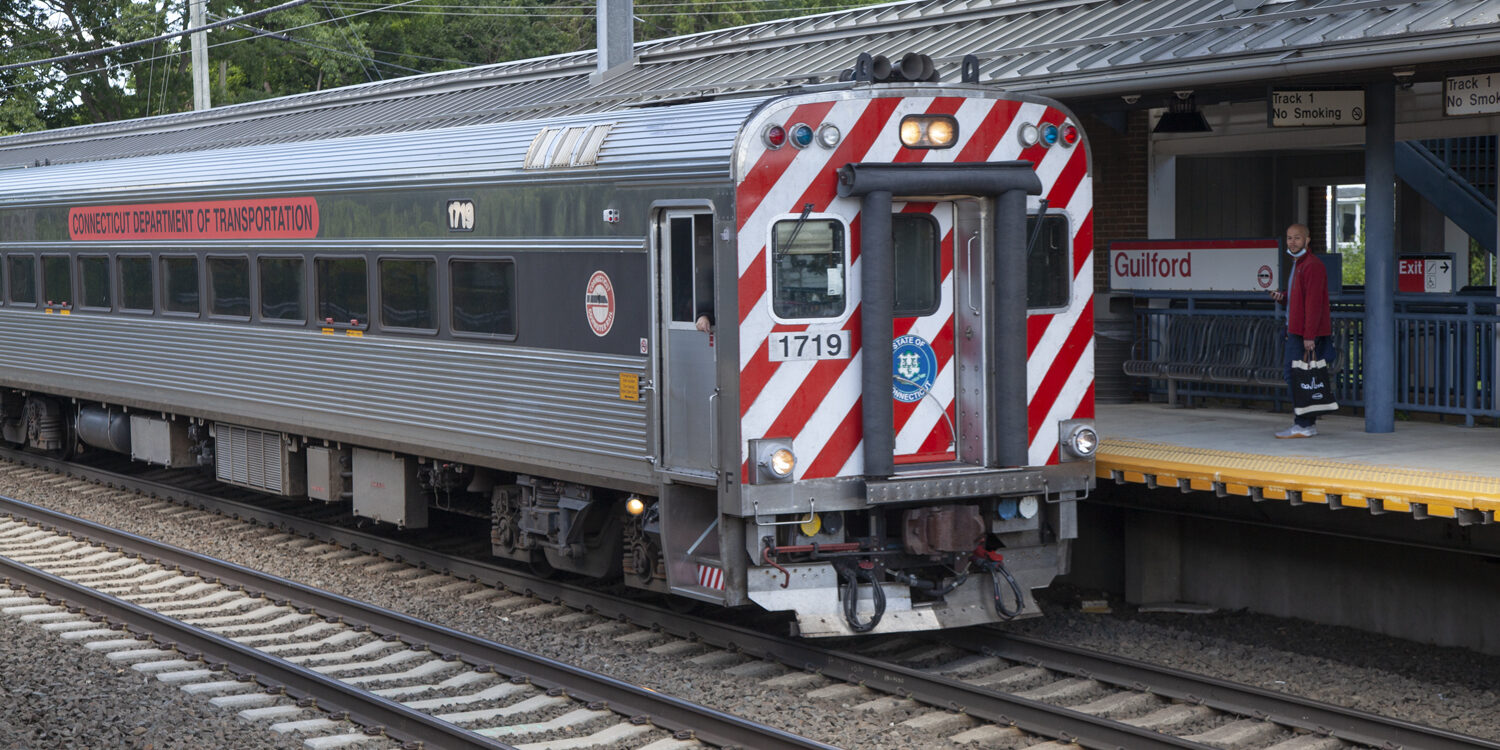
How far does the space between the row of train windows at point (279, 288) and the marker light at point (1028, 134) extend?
3.33 m

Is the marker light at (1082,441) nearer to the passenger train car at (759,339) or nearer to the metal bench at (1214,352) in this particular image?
the passenger train car at (759,339)

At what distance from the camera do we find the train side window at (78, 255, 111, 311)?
15359 millimetres

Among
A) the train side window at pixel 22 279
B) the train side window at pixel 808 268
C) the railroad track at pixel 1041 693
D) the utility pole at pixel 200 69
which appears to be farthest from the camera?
the utility pole at pixel 200 69

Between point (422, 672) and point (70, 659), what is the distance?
2128 millimetres

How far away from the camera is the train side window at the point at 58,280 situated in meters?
16.0

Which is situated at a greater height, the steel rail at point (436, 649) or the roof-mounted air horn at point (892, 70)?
the roof-mounted air horn at point (892, 70)

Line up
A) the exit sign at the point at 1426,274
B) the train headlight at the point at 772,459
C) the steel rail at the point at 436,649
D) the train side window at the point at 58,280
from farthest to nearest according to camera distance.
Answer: the train side window at the point at 58,280 → the exit sign at the point at 1426,274 → the train headlight at the point at 772,459 → the steel rail at the point at 436,649

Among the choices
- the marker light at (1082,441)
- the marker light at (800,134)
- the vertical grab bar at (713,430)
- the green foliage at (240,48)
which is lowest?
the marker light at (1082,441)

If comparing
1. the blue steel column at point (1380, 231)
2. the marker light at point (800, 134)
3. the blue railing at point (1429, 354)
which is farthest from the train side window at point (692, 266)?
the blue railing at point (1429, 354)

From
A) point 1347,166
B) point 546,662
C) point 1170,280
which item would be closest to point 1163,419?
point 1170,280

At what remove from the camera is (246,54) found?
41781 mm

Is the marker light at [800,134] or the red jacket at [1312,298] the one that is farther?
the red jacket at [1312,298]

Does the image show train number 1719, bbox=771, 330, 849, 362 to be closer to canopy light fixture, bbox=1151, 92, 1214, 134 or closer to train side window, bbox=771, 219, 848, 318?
train side window, bbox=771, 219, 848, 318

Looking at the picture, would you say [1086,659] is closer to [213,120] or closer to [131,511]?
[131,511]
